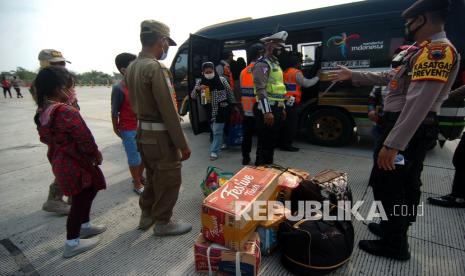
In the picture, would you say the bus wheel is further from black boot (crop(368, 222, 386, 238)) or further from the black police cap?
the black police cap

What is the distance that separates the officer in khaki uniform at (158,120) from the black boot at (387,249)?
62.8 inches

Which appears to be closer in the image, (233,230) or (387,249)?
(233,230)

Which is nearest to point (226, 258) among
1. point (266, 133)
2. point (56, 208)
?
point (266, 133)

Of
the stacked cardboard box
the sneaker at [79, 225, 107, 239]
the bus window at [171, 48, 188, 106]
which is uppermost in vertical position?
the bus window at [171, 48, 188, 106]

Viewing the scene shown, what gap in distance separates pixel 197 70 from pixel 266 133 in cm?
221

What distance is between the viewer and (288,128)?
473 cm

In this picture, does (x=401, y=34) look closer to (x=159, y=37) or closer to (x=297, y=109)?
(x=297, y=109)

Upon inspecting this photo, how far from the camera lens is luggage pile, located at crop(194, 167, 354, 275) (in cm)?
179

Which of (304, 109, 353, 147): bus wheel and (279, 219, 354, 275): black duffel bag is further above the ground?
(304, 109, 353, 147): bus wheel

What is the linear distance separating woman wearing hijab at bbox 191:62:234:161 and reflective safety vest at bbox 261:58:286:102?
1.18 m

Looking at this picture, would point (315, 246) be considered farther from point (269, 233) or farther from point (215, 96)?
point (215, 96)

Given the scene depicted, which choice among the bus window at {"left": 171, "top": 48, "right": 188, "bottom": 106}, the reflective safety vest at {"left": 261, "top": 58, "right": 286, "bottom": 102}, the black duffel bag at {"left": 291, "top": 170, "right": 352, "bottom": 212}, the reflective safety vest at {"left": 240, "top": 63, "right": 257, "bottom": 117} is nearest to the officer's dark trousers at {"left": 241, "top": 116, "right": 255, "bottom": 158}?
the reflective safety vest at {"left": 240, "top": 63, "right": 257, "bottom": 117}

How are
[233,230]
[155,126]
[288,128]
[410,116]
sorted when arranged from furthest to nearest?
[288,128], [155,126], [233,230], [410,116]

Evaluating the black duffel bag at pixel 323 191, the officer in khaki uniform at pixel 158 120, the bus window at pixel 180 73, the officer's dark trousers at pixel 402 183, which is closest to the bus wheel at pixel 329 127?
the black duffel bag at pixel 323 191
